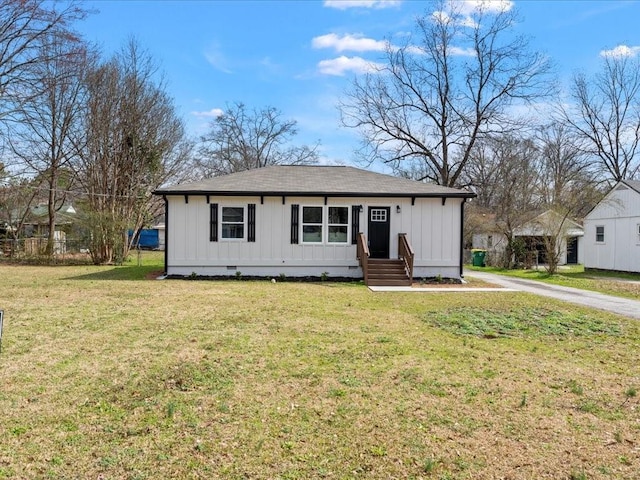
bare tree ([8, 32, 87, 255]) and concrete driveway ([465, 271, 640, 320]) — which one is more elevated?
bare tree ([8, 32, 87, 255])

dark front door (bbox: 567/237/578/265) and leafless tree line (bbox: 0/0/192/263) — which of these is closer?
leafless tree line (bbox: 0/0/192/263)

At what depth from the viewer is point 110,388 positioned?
13.9 feet

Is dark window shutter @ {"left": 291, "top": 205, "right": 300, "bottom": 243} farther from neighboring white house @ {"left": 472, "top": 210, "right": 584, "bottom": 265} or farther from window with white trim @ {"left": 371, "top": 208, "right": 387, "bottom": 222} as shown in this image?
neighboring white house @ {"left": 472, "top": 210, "right": 584, "bottom": 265}

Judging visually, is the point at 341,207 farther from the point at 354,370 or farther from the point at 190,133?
the point at 190,133

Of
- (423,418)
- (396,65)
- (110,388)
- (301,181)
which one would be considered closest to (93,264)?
(301,181)

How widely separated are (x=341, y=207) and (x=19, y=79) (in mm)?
14707

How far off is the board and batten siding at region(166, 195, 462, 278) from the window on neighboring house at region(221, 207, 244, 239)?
0.17 metres

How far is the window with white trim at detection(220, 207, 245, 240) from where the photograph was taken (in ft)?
47.4

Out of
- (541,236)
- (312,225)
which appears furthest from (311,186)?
(541,236)

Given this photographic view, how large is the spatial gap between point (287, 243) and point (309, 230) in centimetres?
85

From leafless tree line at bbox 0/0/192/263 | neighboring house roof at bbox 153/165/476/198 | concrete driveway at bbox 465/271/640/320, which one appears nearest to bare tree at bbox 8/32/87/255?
leafless tree line at bbox 0/0/192/263

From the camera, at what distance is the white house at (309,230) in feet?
46.9

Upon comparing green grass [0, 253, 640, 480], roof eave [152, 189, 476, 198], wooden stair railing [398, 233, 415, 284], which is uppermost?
roof eave [152, 189, 476, 198]

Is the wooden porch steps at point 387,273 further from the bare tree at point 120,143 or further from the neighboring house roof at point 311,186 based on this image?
the bare tree at point 120,143
